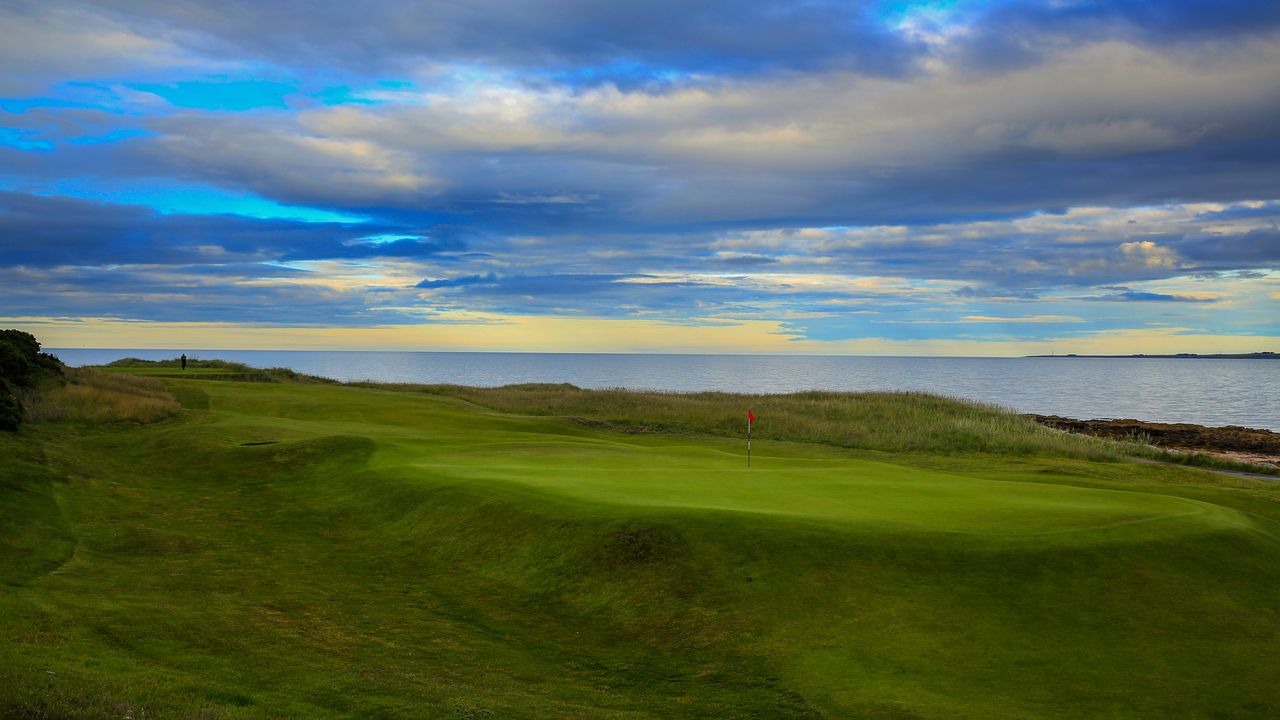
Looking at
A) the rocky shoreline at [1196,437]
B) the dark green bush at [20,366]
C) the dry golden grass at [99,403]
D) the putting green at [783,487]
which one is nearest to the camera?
the putting green at [783,487]

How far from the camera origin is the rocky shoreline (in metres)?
56.0

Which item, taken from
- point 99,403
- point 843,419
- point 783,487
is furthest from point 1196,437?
point 99,403

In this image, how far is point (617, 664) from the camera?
13109 mm

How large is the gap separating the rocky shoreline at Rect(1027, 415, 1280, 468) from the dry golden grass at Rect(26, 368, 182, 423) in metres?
59.6

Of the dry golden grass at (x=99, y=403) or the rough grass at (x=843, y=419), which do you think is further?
the rough grass at (x=843, y=419)

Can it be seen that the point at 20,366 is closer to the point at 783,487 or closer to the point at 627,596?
the point at 783,487

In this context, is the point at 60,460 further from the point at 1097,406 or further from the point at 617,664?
the point at 1097,406

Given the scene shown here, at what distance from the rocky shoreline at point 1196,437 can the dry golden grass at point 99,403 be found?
5961 cm

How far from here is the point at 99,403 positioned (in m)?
41.8

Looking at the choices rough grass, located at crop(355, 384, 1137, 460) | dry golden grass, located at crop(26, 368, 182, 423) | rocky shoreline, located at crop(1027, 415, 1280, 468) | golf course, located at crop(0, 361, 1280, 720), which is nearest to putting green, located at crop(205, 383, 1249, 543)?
golf course, located at crop(0, 361, 1280, 720)

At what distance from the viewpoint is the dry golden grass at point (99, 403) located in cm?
3953

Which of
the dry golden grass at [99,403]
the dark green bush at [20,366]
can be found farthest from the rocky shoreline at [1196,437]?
the dark green bush at [20,366]

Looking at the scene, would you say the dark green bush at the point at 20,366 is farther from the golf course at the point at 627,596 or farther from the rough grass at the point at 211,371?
the rough grass at the point at 211,371

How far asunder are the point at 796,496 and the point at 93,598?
14.6 metres
